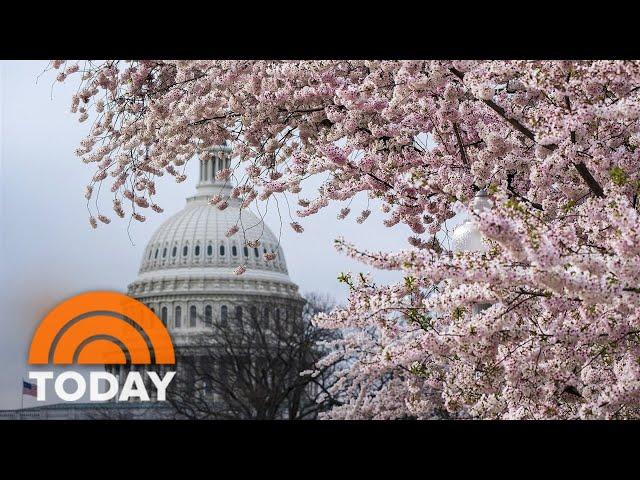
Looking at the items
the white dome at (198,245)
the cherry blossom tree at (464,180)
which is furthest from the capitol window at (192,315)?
the cherry blossom tree at (464,180)

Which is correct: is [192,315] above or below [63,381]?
above

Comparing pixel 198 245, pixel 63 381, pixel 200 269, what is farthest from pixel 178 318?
pixel 63 381

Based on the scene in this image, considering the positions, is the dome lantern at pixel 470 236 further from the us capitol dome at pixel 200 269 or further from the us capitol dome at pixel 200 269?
the us capitol dome at pixel 200 269

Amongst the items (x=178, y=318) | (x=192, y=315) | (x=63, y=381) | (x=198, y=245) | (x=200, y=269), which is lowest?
(x=63, y=381)

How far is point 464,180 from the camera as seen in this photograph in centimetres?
630

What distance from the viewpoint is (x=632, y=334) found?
198 inches

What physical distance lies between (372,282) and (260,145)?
→ 284cm

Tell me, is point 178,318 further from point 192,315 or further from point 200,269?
point 200,269

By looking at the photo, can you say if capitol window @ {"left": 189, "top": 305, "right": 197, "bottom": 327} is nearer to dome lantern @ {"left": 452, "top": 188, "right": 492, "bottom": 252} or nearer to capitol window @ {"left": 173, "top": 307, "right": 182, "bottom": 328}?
capitol window @ {"left": 173, "top": 307, "right": 182, "bottom": 328}

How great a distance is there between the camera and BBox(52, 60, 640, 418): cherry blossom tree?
453 centimetres

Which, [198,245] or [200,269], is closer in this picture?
[200,269]
